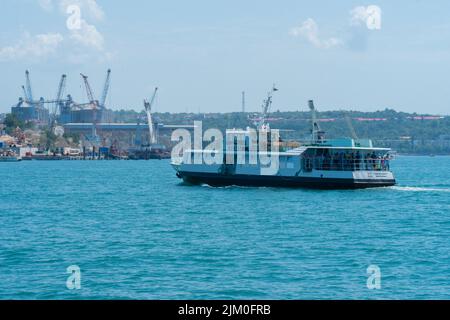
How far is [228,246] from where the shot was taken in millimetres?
30453

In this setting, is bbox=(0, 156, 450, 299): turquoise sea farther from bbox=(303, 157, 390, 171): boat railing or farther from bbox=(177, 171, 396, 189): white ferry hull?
bbox=(303, 157, 390, 171): boat railing

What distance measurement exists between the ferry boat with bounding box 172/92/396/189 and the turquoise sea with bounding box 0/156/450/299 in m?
4.15

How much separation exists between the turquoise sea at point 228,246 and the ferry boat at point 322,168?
4.15m

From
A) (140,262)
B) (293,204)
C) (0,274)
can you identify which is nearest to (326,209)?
(293,204)

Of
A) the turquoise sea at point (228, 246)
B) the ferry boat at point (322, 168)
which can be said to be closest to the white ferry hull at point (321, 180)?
the ferry boat at point (322, 168)

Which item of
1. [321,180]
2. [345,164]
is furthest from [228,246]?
[345,164]

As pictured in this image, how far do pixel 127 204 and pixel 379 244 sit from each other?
2329 cm

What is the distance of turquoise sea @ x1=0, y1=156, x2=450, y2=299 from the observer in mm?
22031

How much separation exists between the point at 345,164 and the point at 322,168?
1.81m

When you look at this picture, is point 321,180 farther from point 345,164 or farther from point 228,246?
point 228,246

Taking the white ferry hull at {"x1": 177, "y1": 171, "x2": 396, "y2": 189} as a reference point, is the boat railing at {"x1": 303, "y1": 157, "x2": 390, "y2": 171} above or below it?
above

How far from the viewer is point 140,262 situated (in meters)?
26.4

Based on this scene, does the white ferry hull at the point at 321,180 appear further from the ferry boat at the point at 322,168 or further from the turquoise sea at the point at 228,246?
the turquoise sea at the point at 228,246

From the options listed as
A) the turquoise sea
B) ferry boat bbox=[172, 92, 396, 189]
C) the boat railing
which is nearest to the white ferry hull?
ferry boat bbox=[172, 92, 396, 189]
